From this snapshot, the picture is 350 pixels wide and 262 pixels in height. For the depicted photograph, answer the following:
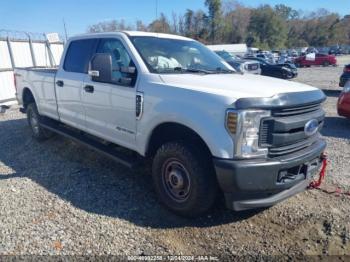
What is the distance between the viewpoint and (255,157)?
115 inches

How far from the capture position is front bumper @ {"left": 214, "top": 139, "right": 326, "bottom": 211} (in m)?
2.89

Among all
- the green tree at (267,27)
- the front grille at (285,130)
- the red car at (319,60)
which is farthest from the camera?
the green tree at (267,27)

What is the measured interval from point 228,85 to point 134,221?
1.78 m

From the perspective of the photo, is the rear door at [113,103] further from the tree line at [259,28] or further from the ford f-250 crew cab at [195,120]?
the tree line at [259,28]

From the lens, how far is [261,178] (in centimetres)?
294

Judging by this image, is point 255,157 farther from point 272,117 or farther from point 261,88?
point 261,88

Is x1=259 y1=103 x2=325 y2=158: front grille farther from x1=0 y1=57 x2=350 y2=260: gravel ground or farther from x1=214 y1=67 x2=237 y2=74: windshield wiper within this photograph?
x1=214 y1=67 x2=237 y2=74: windshield wiper

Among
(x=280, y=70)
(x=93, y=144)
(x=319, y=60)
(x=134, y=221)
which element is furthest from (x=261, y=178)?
(x=319, y=60)

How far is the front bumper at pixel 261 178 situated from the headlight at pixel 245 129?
9 centimetres

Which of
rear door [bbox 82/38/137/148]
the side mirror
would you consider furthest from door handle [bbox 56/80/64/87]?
the side mirror

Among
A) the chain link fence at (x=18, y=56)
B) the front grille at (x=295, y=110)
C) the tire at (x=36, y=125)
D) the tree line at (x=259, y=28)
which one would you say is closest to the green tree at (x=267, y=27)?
the tree line at (x=259, y=28)

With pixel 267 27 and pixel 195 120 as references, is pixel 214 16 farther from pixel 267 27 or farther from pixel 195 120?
pixel 195 120

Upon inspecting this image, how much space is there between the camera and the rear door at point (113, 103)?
3896mm

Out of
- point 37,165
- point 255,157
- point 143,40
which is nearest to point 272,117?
point 255,157
